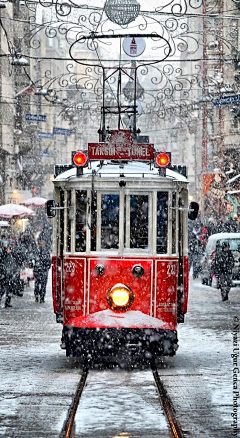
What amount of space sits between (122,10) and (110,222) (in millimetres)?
7979

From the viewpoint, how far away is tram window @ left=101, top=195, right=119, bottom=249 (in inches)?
615

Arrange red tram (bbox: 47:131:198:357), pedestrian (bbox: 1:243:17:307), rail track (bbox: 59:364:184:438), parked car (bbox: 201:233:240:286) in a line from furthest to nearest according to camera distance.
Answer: parked car (bbox: 201:233:240:286), pedestrian (bbox: 1:243:17:307), red tram (bbox: 47:131:198:357), rail track (bbox: 59:364:184:438)

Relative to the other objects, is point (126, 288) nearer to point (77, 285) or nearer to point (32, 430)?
point (77, 285)

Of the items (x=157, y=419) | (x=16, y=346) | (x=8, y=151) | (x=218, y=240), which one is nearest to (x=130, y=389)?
(x=157, y=419)

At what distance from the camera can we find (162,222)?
15781 mm

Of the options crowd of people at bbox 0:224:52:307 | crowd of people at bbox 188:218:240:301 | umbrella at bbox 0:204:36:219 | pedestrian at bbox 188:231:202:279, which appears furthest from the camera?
pedestrian at bbox 188:231:202:279

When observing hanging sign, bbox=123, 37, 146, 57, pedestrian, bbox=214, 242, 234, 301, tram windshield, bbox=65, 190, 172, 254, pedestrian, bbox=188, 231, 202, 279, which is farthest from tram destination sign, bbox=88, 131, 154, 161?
pedestrian, bbox=188, 231, 202, 279

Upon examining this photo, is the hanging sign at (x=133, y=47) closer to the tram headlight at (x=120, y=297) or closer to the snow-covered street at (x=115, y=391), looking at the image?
the snow-covered street at (x=115, y=391)

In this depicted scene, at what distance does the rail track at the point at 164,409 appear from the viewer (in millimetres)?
10402

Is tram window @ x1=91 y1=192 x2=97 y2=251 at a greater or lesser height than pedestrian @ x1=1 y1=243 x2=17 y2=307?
greater

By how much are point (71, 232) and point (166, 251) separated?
1328 millimetres

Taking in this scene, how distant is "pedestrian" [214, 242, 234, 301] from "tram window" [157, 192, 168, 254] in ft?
48.1

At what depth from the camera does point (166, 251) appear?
15.8 meters

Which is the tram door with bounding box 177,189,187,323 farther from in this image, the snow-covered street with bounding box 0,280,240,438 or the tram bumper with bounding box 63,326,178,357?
the snow-covered street with bounding box 0,280,240,438
